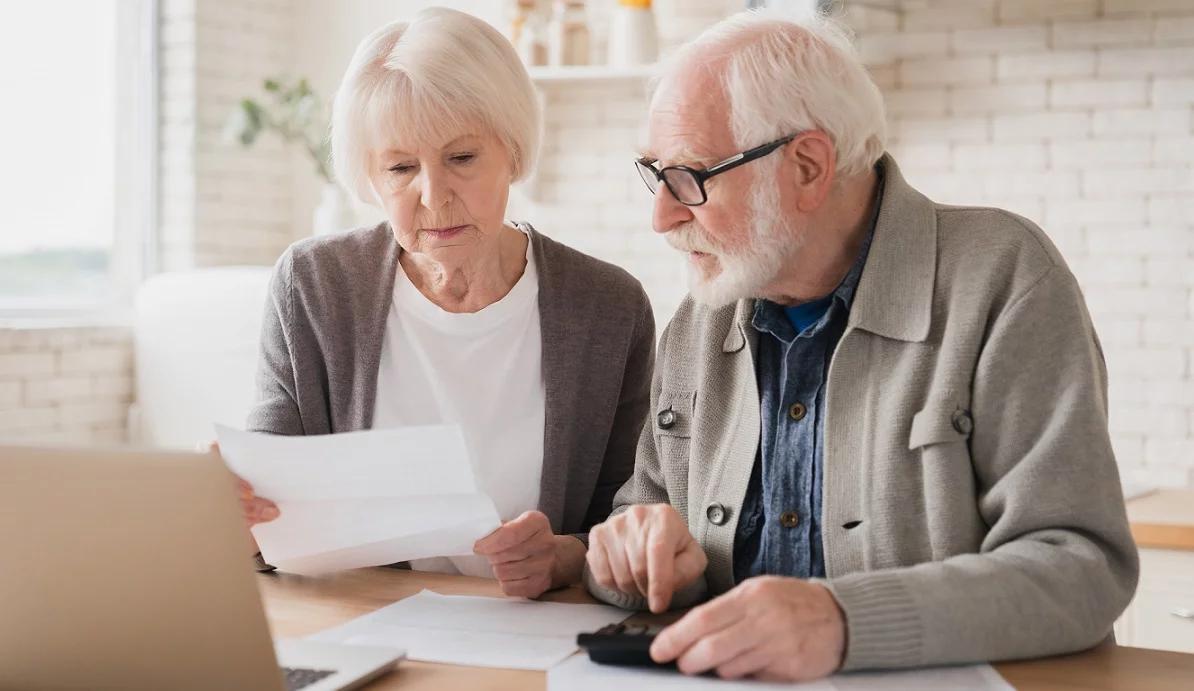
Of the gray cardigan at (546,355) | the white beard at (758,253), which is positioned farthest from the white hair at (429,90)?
the white beard at (758,253)

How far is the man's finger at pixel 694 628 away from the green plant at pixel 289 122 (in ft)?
11.2

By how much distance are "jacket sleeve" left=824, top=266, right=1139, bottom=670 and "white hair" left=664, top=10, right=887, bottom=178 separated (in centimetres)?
33

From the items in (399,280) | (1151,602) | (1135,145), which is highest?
(1135,145)

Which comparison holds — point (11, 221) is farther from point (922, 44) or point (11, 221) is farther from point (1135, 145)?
point (1135, 145)

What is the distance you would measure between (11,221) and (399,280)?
2555 mm

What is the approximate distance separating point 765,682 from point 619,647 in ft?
0.47

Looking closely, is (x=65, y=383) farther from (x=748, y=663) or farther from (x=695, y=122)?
(x=748, y=663)

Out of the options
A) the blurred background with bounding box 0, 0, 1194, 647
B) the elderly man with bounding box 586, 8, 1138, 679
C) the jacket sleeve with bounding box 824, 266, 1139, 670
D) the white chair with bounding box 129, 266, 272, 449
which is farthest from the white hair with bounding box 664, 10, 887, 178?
the white chair with bounding box 129, 266, 272, 449

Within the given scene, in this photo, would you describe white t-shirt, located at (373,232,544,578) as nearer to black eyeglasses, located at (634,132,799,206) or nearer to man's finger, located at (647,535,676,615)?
black eyeglasses, located at (634,132,799,206)

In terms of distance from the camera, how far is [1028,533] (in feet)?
4.50

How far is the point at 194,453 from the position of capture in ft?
3.30

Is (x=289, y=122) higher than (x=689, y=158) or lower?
higher

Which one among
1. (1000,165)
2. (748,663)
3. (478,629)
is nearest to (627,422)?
(478,629)

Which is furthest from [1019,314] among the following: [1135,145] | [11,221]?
[11,221]
